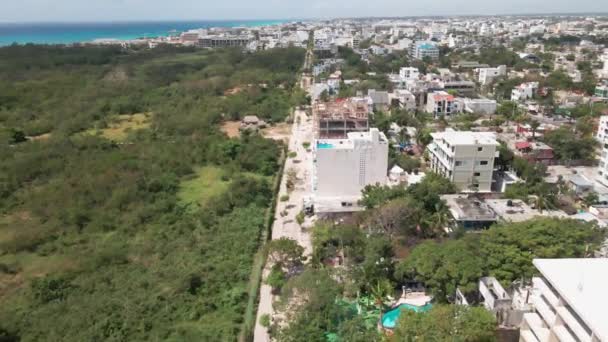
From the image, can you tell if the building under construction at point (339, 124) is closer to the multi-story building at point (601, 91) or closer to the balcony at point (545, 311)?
the balcony at point (545, 311)

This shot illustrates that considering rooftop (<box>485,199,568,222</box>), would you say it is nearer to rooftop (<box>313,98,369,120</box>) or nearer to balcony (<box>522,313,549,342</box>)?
balcony (<box>522,313,549,342</box>)

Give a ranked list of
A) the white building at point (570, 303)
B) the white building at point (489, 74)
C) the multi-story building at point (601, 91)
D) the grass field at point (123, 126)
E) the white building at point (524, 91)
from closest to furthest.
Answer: the white building at point (570, 303), the grass field at point (123, 126), the multi-story building at point (601, 91), the white building at point (524, 91), the white building at point (489, 74)

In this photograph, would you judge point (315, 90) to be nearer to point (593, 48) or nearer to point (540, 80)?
point (540, 80)

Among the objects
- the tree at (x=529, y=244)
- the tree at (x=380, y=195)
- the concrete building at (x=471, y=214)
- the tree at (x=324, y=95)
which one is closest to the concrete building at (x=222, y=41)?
the tree at (x=324, y=95)

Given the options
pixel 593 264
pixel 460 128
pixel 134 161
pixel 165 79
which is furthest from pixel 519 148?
pixel 165 79

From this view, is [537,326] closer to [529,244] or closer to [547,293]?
[547,293]

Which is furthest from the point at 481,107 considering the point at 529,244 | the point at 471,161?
the point at 529,244

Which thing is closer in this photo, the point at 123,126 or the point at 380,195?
the point at 380,195
